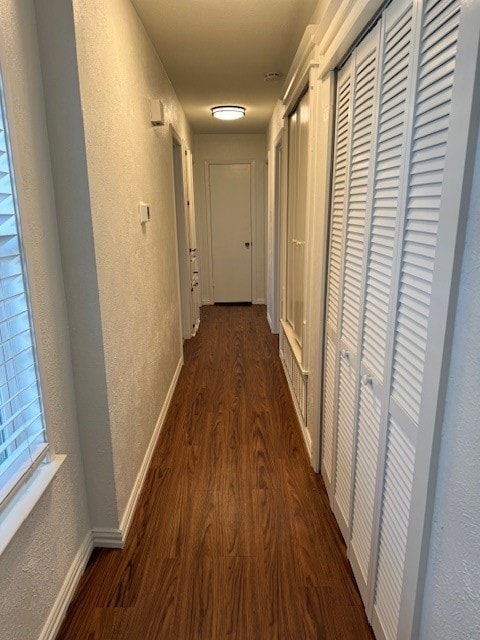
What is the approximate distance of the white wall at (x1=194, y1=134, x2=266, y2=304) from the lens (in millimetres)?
5645

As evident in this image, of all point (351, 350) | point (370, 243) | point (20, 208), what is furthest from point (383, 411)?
point (20, 208)

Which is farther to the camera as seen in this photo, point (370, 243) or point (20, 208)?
point (370, 243)

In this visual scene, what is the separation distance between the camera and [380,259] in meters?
1.27

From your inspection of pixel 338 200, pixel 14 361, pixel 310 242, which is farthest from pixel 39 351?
pixel 310 242

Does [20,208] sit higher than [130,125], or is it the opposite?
[130,125]

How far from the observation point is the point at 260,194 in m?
5.80

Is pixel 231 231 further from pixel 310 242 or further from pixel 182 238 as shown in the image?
pixel 310 242

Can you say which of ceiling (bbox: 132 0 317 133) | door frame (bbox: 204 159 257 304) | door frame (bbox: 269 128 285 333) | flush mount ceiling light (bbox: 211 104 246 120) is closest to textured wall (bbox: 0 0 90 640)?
ceiling (bbox: 132 0 317 133)

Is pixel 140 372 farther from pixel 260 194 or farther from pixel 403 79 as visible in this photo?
pixel 260 194

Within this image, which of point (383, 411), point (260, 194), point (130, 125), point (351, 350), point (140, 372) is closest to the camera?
point (383, 411)

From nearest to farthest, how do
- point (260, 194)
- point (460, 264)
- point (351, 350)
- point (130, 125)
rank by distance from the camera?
point (460, 264) < point (351, 350) < point (130, 125) < point (260, 194)

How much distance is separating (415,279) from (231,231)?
5077 millimetres

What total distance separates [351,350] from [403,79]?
903 mm

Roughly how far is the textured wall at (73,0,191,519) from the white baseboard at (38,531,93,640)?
0.70 feet
